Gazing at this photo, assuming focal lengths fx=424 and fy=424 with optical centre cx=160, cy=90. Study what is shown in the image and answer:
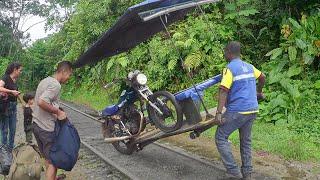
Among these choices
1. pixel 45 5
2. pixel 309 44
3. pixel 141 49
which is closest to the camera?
pixel 309 44

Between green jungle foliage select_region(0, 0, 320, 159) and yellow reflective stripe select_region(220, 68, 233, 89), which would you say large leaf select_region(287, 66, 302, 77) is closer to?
green jungle foliage select_region(0, 0, 320, 159)

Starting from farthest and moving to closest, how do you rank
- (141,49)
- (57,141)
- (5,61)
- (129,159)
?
(5,61), (141,49), (129,159), (57,141)

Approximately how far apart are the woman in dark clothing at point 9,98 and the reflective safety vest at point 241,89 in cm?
370

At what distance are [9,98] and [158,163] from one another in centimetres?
304

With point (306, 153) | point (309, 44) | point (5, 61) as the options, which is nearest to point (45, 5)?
point (5, 61)

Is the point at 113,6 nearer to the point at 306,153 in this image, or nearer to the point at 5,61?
the point at 306,153

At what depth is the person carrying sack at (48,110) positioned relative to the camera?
18.5ft

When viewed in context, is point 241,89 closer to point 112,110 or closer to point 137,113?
point 137,113

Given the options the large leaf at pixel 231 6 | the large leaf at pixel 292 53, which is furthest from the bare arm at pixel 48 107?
the large leaf at pixel 231 6

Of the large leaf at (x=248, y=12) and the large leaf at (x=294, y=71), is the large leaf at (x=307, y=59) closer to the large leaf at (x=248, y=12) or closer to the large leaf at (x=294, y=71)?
the large leaf at (x=294, y=71)

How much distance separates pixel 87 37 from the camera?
20844 mm

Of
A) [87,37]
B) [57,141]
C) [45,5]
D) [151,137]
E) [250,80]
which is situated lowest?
[151,137]

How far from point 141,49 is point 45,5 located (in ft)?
101

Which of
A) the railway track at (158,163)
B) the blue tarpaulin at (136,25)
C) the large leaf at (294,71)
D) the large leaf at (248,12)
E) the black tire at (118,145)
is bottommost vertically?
the railway track at (158,163)
